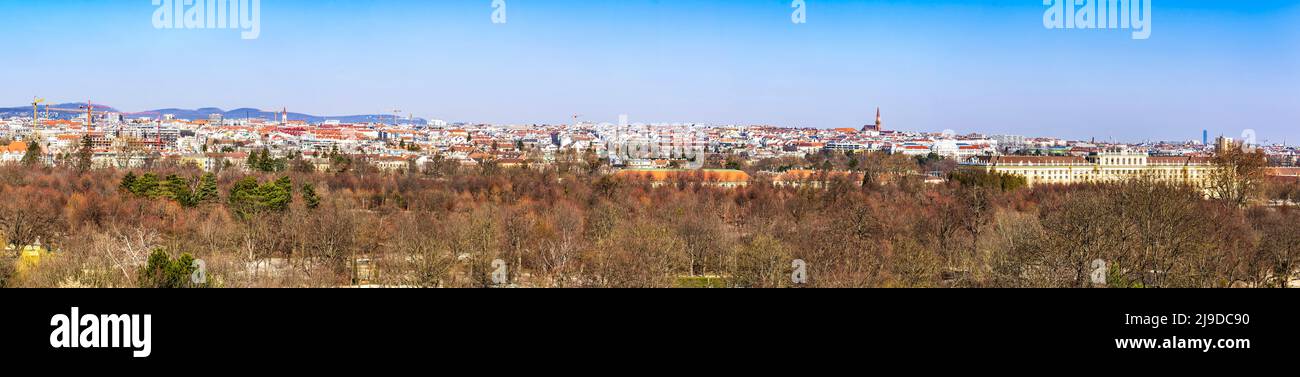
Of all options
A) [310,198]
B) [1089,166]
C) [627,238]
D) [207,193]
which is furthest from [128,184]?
[1089,166]

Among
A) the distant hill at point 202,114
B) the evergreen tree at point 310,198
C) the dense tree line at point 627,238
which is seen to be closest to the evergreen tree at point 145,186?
the dense tree line at point 627,238

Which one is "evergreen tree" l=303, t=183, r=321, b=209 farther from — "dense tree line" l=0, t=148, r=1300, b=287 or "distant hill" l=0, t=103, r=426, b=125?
"distant hill" l=0, t=103, r=426, b=125

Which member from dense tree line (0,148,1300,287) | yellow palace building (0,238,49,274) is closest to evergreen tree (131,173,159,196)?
dense tree line (0,148,1300,287)

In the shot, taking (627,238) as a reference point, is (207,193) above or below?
above

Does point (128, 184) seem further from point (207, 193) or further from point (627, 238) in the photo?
point (627, 238)

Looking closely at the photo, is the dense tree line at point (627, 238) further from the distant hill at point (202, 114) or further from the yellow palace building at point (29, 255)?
the distant hill at point (202, 114)

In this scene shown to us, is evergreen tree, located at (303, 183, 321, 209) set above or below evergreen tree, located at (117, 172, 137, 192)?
below
